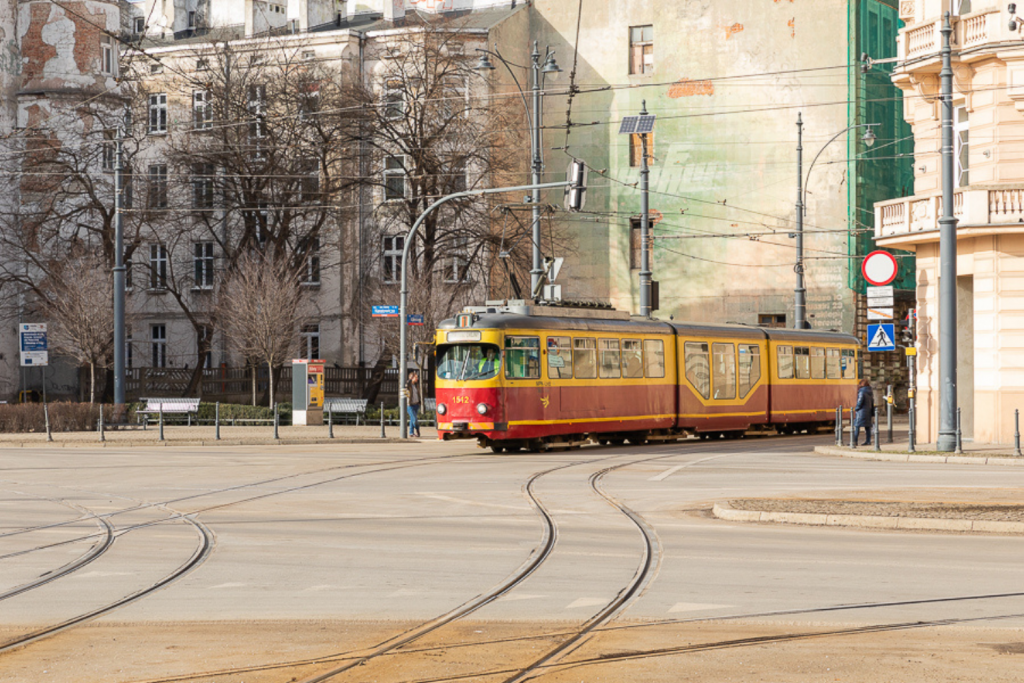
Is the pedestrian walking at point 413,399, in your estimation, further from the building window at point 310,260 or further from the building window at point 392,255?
the building window at point 392,255

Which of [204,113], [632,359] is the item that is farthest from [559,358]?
[204,113]

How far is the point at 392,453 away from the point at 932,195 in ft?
42.8

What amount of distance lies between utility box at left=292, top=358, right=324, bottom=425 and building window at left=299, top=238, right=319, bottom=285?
1085 centimetres

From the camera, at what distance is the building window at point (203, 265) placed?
197 ft

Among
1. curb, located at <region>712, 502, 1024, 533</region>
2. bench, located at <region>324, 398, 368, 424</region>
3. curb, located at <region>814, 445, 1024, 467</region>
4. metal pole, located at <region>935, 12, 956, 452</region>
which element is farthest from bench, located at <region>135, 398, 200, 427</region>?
curb, located at <region>712, 502, 1024, 533</region>

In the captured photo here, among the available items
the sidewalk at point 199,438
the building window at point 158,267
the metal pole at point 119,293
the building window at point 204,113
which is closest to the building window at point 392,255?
the building window at point 204,113

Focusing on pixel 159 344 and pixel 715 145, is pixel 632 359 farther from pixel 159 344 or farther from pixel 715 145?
pixel 159 344

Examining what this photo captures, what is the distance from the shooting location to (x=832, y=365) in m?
41.7

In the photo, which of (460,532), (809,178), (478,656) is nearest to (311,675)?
(478,656)

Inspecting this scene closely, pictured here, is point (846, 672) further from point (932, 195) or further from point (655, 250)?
point (655, 250)

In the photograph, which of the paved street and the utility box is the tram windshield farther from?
the utility box

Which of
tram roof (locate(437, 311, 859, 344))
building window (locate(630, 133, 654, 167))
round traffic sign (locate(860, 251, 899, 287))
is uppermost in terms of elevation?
building window (locate(630, 133, 654, 167))

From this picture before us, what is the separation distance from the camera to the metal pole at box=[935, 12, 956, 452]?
2833 centimetres

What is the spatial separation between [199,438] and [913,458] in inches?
697
